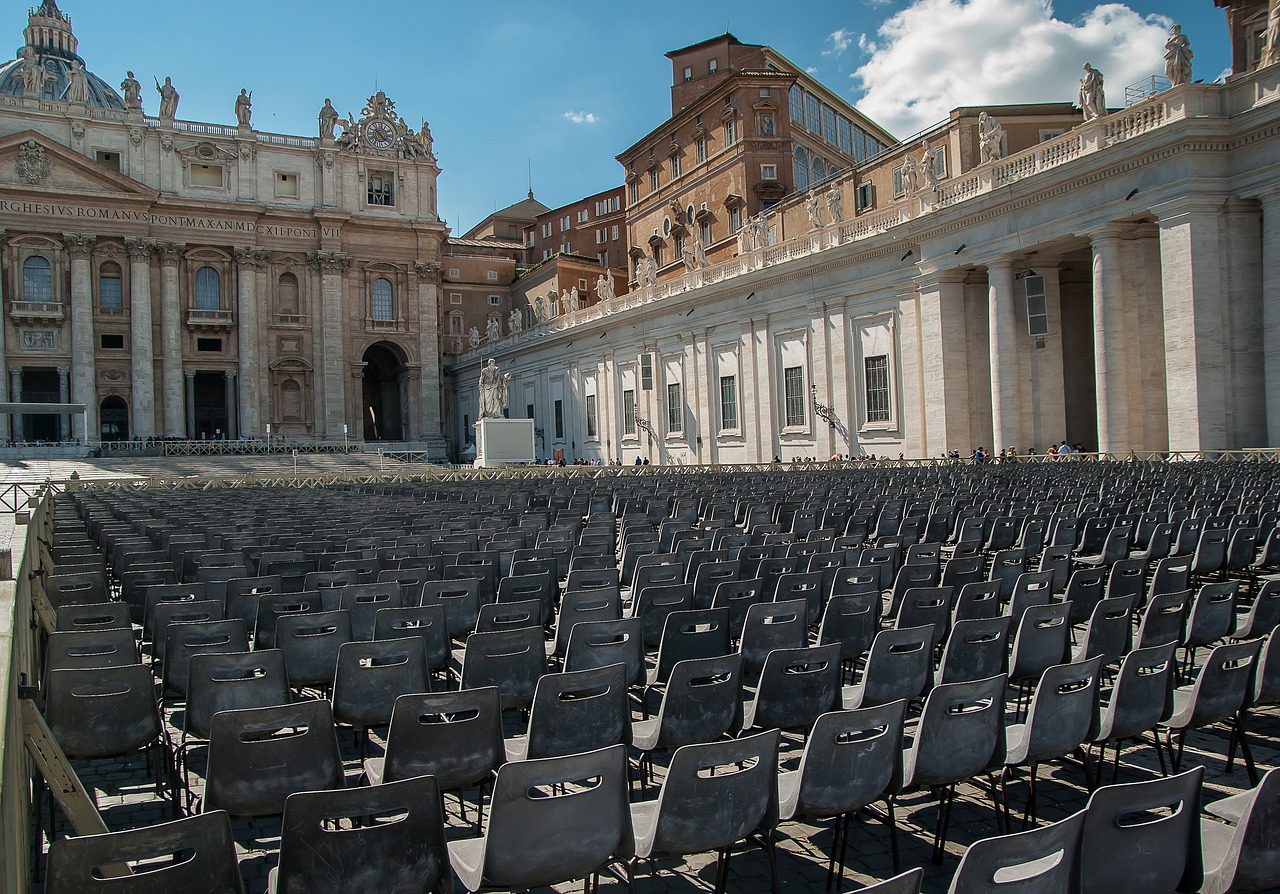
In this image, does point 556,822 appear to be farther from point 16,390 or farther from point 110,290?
point 110,290

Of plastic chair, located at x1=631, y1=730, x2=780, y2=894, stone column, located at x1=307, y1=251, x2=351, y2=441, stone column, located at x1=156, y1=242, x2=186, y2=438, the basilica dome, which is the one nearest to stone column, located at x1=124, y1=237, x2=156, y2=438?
stone column, located at x1=156, y1=242, x2=186, y2=438

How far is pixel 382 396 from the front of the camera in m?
72.0

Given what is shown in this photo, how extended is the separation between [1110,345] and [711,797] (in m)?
27.5

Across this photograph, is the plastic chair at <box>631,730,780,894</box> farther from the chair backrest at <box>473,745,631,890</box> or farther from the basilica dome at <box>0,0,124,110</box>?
the basilica dome at <box>0,0,124,110</box>

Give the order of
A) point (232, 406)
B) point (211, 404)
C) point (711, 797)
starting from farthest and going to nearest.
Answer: point (211, 404) → point (232, 406) → point (711, 797)

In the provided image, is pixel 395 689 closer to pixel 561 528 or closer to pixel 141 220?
pixel 561 528

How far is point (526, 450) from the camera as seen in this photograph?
4522cm

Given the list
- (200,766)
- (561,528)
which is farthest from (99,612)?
(561,528)

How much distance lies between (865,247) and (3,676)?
35089 mm

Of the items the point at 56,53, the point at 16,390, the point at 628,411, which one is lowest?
the point at 628,411

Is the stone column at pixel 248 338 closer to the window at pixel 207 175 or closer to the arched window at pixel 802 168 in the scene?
the window at pixel 207 175

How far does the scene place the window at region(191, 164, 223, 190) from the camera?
60719 mm

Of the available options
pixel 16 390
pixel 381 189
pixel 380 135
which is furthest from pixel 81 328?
pixel 380 135

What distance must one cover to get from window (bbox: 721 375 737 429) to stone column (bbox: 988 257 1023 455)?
48.8ft
